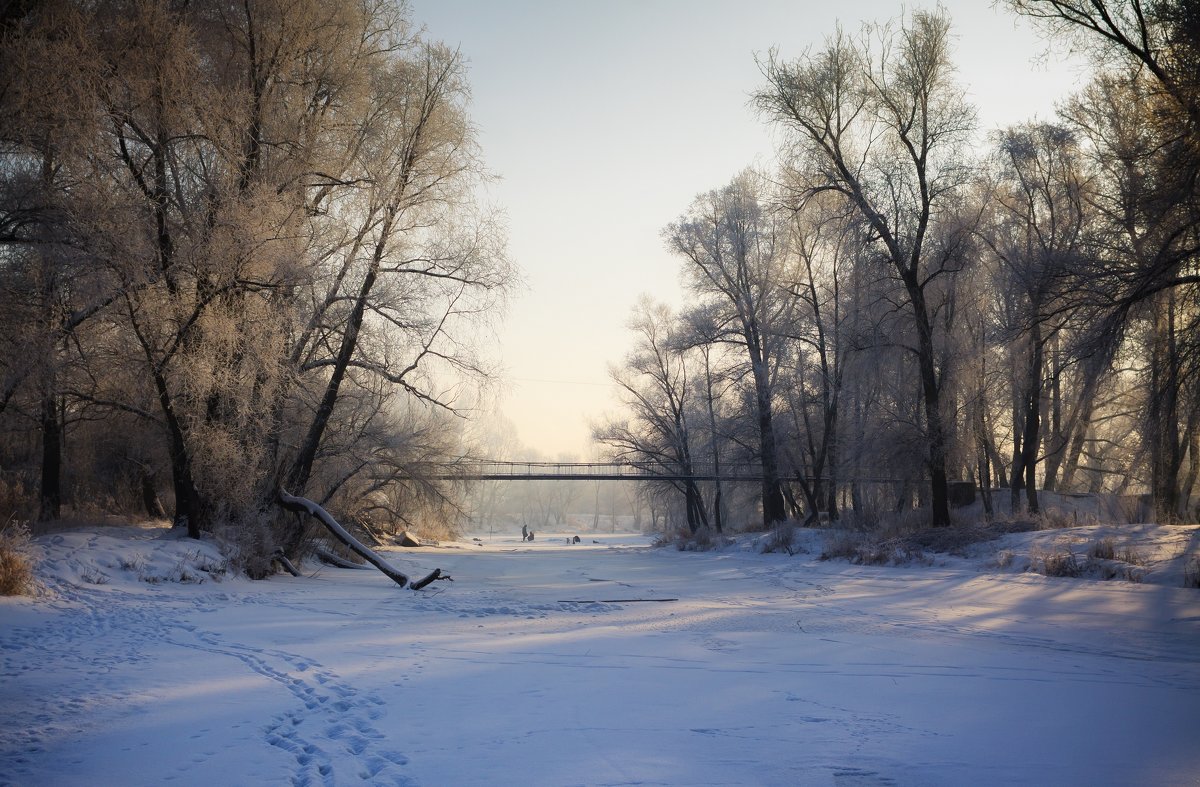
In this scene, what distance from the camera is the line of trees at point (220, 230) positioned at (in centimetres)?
1055

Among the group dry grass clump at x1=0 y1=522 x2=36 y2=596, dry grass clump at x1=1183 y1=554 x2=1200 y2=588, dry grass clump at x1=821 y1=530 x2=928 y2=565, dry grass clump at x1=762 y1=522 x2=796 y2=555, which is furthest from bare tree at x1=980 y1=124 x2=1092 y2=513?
dry grass clump at x1=0 y1=522 x2=36 y2=596

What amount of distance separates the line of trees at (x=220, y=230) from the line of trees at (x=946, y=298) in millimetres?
10222

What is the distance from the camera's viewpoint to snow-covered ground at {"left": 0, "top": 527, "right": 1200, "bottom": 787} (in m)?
3.84

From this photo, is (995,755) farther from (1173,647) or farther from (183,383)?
(183,383)

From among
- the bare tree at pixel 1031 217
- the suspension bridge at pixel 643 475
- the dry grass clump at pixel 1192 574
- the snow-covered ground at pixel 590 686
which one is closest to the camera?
the snow-covered ground at pixel 590 686

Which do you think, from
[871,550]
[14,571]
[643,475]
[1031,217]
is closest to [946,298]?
[1031,217]

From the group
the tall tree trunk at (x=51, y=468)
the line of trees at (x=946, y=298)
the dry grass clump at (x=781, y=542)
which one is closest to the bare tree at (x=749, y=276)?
the line of trees at (x=946, y=298)

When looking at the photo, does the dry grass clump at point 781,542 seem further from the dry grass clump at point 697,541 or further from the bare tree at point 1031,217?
the bare tree at point 1031,217

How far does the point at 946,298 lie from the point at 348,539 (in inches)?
728

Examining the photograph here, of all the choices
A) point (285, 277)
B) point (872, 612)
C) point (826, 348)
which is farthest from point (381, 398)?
point (826, 348)

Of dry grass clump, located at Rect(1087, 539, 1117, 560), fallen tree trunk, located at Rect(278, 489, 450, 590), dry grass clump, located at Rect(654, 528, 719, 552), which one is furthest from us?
dry grass clump, located at Rect(654, 528, 719, 552)

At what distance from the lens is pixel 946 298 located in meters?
21.8

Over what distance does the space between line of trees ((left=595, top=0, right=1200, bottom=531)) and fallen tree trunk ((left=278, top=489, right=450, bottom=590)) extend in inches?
446

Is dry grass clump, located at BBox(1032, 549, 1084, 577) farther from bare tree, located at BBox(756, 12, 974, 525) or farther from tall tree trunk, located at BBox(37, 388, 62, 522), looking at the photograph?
tall tree trunk, located at BBox(37, 388, 62, 522)
